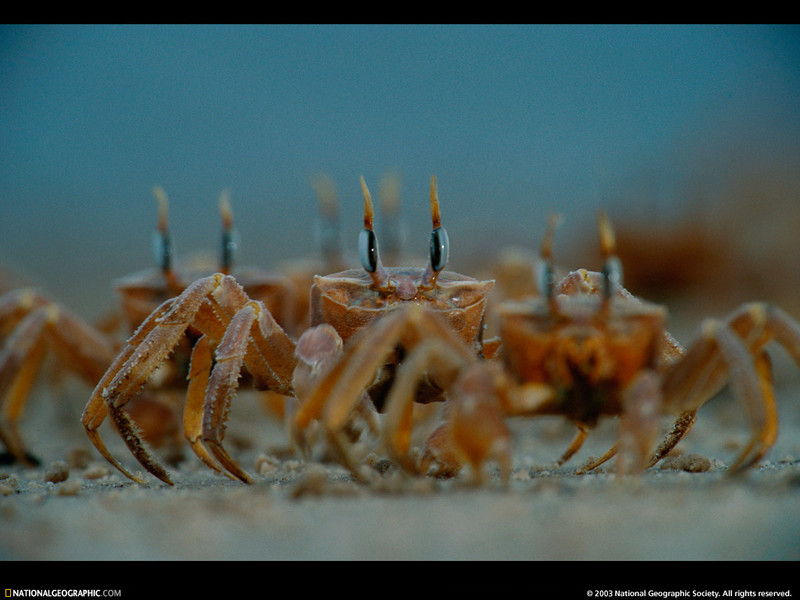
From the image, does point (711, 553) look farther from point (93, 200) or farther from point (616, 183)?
point (93, 200)

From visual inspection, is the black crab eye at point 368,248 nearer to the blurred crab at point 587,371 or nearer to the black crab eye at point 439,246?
the black crab eye at point 439,246

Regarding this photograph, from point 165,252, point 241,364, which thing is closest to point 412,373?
point 241,364

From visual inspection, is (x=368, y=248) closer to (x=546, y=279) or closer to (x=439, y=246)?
(x=439, y=246)

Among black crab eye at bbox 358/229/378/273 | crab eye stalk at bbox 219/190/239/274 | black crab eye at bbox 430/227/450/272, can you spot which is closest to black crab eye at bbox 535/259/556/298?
black crab eye at bbox 430/227/450/272

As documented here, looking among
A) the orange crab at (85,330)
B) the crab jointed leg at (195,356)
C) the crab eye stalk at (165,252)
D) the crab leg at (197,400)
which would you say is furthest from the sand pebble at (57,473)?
the crab eye stalk at (165,252)

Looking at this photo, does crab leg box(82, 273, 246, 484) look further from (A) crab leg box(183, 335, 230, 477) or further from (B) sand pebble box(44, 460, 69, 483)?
(B) sand pebble box(44, 460, 69, 483)
